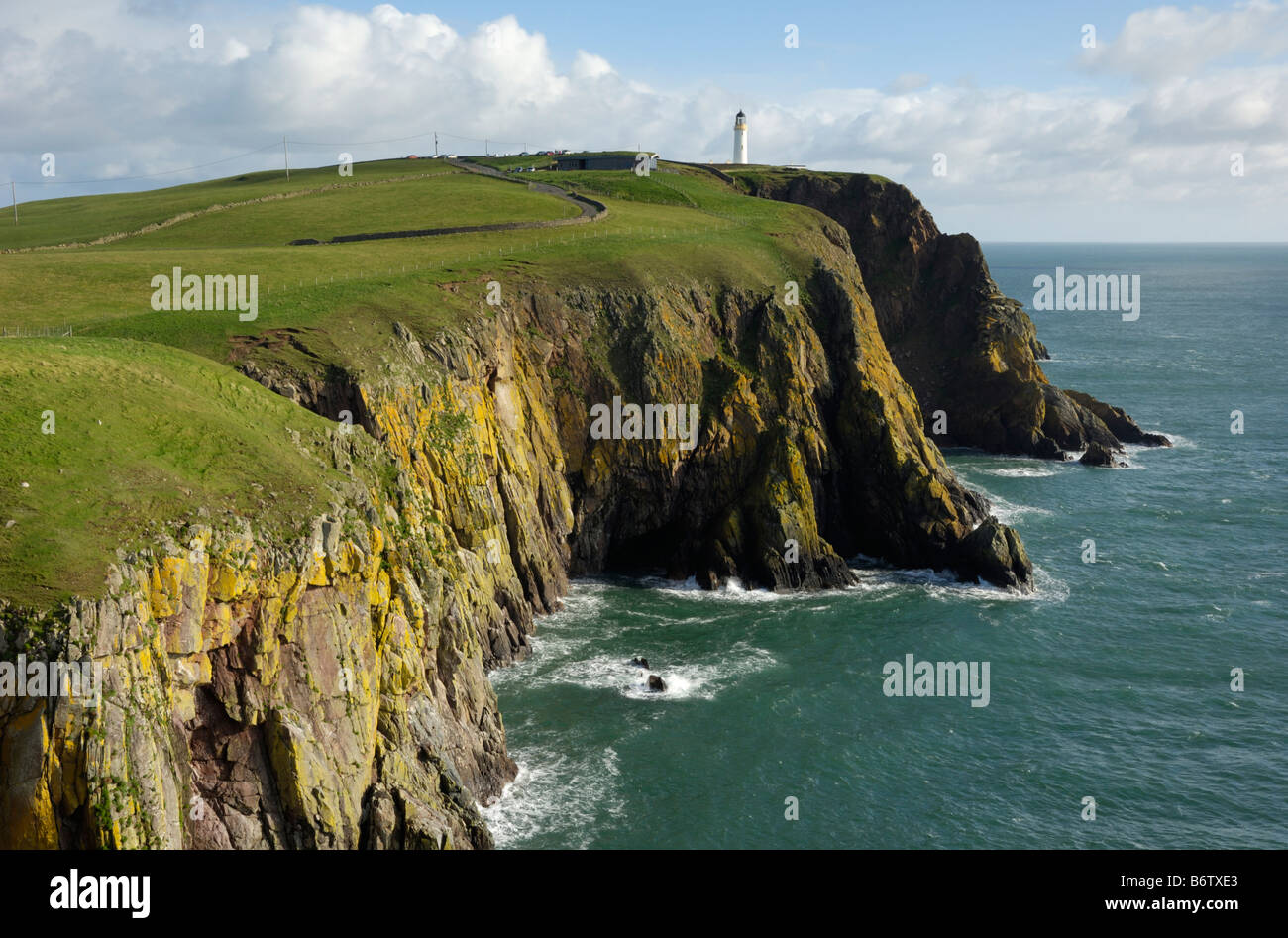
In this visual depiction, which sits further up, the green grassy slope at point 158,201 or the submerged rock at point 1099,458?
the green grassy slope at point 158,201

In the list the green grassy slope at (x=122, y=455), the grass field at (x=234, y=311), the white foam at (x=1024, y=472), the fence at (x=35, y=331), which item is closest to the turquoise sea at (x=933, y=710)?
the white foam at (x=1024, y=472)

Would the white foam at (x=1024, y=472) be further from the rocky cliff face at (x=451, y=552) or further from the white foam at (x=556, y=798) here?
the white foam at (x=556, y=798)

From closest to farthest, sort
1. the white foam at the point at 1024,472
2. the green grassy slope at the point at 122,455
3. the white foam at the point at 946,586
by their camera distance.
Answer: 1. the green grassy slope at the point at 122,455
2. the white foam at the point at 946,586
3. the white foam at the point at 1024,472

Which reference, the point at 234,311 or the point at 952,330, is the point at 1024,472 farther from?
the point at 234,311

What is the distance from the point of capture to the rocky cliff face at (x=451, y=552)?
94.3ft

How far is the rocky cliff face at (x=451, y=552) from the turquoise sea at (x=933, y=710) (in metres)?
3.82

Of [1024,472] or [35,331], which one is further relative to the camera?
[1024,472]

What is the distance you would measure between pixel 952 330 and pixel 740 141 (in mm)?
64121

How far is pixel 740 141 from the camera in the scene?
176 m

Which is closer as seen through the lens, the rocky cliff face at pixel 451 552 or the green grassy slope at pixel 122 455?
the rocky cliff face at pixel 451 552

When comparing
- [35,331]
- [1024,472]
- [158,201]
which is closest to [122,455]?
[35,331]

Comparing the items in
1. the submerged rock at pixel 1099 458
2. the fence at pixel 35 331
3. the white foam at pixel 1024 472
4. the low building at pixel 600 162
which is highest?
the low building at pixel 600 162
